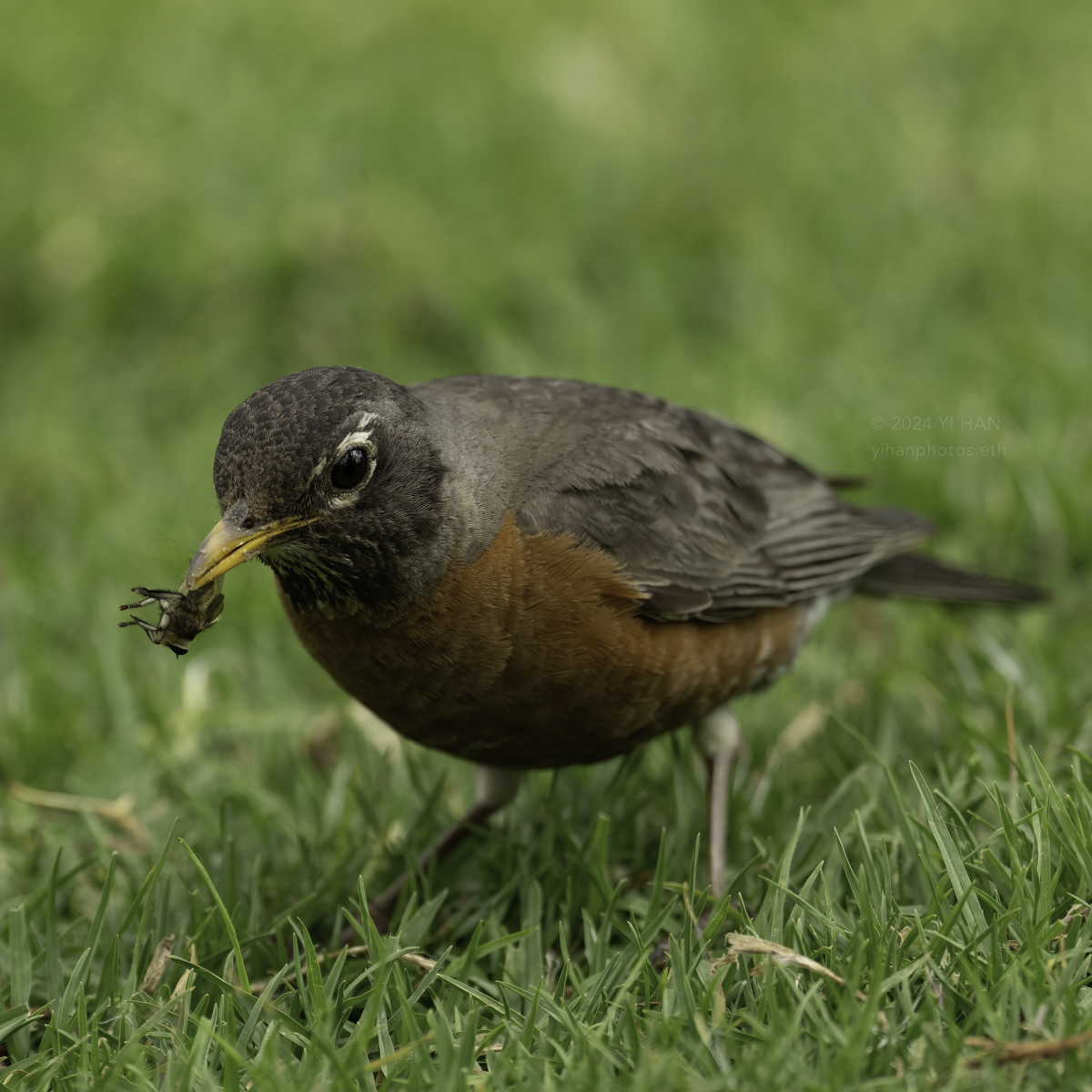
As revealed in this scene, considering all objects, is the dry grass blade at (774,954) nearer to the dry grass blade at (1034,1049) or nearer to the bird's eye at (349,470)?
the dry grass blade at (1034,1049)

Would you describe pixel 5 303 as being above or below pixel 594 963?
above

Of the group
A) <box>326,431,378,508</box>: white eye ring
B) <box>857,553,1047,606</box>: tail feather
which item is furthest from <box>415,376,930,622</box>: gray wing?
<box>326,431,378,508</box>: white eye ring

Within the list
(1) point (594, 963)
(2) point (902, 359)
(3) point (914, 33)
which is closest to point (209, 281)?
(2) point (902, 359)

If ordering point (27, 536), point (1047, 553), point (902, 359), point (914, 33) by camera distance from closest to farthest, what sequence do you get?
point (1047, 553) < point (27, 536) < point (902, 359) < point (914, 33)

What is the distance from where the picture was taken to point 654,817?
181 inches

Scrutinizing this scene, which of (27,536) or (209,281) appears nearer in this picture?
(27,536)

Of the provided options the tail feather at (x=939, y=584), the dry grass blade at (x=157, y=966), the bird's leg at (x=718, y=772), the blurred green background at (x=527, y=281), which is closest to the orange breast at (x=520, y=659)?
the bird's leg at (x=718, y=772)

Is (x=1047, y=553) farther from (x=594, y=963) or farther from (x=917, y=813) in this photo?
(x=594, y=963)

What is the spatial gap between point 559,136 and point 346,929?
653cm

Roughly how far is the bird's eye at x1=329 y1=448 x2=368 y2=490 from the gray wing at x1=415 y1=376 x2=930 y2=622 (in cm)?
60

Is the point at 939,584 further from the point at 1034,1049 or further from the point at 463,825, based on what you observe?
the point at 1034,1049

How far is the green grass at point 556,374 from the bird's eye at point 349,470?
1.20 m

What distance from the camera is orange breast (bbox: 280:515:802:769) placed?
3.77m

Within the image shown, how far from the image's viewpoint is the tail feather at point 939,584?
17.2 feet
